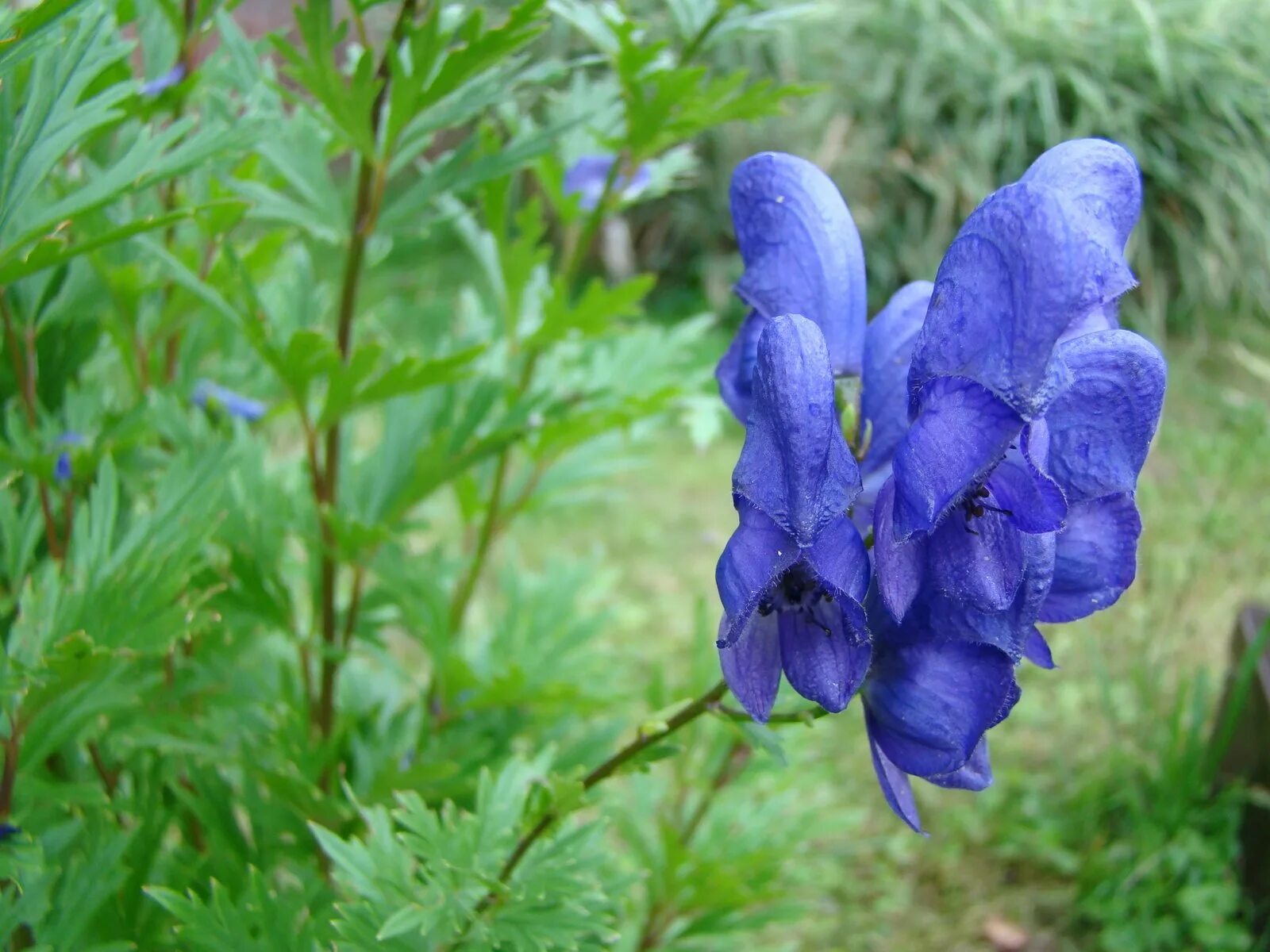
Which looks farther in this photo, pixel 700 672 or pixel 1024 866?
pixel 1024 866

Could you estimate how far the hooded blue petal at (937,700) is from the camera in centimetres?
67

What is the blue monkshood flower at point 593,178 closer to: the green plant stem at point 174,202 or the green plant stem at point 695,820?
the green plant stem at point 174,202

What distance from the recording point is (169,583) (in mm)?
891

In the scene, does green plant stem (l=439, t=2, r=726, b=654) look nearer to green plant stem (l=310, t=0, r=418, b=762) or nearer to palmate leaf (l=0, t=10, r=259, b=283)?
green plant stem (l=310, t=0, r=418, b=762)

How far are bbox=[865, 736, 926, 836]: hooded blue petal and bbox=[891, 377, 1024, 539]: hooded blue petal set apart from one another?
199 millimetres

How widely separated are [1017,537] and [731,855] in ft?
3.03

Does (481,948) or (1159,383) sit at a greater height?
(1159,383)

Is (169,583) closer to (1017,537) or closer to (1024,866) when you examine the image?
(1017,537)

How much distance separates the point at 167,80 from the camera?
114 centimetres

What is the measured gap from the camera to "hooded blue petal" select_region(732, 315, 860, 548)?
63 cm

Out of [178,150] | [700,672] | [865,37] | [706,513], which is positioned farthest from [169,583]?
[865,37]

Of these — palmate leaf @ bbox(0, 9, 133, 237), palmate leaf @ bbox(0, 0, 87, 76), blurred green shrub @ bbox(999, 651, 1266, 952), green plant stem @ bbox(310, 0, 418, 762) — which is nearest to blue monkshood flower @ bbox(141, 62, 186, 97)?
green plant stem @ bbox(310, 0, 418, 762)

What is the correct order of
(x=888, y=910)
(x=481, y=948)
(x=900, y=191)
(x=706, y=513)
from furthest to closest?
(x=900, y=191) → (x=706, y=513) → (x=888, y=910) → (x=481, y=948)

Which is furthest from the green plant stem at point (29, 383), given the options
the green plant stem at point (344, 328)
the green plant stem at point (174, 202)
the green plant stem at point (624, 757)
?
the green plant stem at point (624, 757)
